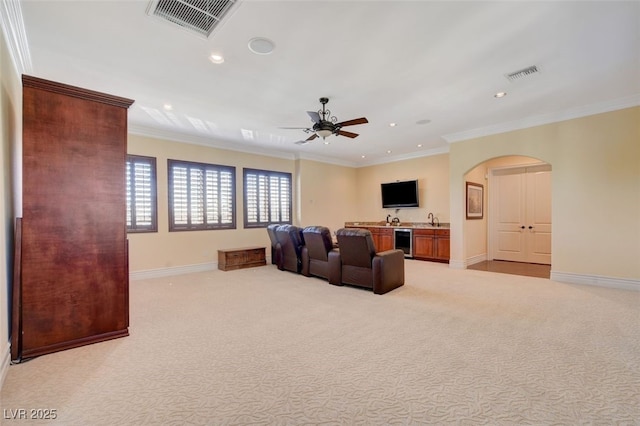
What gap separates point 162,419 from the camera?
1.77 meters

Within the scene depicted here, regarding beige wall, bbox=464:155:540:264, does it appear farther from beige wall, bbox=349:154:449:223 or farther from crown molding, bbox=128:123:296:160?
crown molding, bbox=128:123:296:160

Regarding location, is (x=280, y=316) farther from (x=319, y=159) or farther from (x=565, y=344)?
(x=319, y=159)

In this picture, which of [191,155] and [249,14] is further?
[191,155]

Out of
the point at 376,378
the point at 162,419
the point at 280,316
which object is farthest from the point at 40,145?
the point at 376,378

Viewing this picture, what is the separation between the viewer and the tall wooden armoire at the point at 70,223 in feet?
8.36

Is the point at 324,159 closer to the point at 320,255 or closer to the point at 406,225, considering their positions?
the point at 406,225

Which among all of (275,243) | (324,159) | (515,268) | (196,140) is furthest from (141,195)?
(515,268)

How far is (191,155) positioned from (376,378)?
5.99m

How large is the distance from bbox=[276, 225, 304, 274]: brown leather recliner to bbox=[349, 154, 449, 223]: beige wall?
4246mm

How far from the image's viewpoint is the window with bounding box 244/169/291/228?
740cm

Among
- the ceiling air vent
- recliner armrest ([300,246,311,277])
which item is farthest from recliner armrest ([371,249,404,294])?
the ceiling air vent

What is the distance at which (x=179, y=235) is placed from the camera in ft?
20.5

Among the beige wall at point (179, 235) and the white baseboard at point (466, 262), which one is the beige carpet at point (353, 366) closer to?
the beige wall at point (179, 235)

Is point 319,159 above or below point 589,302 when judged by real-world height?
above
